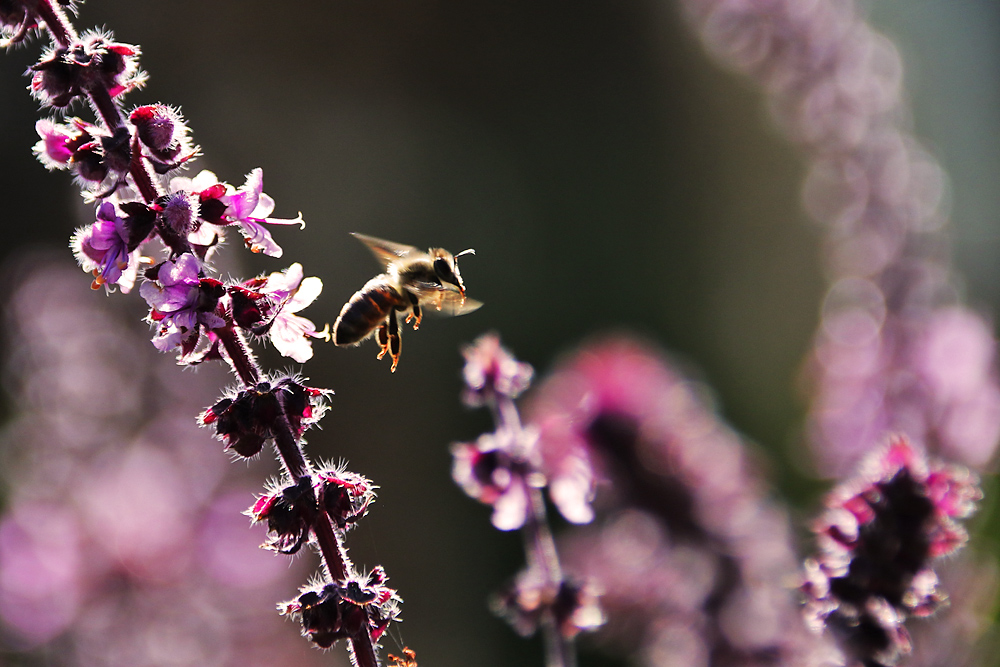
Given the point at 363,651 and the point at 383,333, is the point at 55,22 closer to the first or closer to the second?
the point at 383,333

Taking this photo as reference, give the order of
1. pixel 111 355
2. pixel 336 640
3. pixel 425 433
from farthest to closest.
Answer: pixel 425 433 < pixel 111 355 < pixel 336 640

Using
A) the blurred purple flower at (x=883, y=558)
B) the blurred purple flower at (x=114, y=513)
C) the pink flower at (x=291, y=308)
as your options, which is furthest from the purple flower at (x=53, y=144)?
the blurred purple flower at (x=114, y=513)

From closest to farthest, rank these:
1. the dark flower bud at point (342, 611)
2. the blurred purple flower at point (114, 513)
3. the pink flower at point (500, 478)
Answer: the dark flower bud at point (342, 611) < the pink flower at point (500, 478) < the blurred purple flower at point (114, 513)

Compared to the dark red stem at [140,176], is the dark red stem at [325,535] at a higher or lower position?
lower

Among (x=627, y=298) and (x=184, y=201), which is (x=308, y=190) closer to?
(x=627, y=298)

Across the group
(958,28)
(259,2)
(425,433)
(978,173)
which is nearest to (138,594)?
(425,433)

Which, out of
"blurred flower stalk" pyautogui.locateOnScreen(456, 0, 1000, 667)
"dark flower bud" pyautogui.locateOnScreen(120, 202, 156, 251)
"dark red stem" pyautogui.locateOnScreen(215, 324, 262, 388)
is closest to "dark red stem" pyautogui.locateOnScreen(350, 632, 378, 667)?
"dark red stem" pyautogui.locateOnScreen(215, 324, 262, 388)

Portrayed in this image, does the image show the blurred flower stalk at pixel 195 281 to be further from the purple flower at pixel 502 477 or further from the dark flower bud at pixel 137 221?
the purple flower at pixel 502 477
